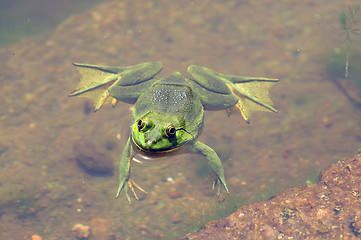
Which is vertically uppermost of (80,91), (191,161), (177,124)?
(177,124)

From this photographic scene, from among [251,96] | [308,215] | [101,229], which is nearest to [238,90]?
[251,96]

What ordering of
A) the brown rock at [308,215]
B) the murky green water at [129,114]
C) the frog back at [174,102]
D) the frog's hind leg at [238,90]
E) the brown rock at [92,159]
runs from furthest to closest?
the brown rock at [92,159] < the frog's hind leg at [238,90] < the murky green water at [129,114] < the frog back at [174,102] < the brown rock at [308,215]

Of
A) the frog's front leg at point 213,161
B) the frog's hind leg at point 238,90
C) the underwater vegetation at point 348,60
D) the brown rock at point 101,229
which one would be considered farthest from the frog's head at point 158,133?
the underwater vegetation at point 348,60

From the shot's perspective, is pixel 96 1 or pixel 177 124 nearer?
pixel 177 124

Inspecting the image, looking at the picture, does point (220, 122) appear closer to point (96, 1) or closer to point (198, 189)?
point (198, 189)

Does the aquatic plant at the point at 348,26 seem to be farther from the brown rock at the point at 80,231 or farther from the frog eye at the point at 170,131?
the brown rock at the point at 80,231

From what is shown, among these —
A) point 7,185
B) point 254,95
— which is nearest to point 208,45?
point 254,95

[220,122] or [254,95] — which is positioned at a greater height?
[254,95]
